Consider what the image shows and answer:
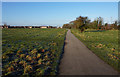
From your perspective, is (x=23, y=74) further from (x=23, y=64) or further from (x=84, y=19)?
(x=84, y=19)

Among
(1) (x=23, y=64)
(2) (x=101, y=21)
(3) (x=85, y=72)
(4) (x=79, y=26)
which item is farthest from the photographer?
(2) (x=101, y=21)

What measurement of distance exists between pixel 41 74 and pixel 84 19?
37.1 metres

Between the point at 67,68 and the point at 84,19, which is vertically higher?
the point at 84,19

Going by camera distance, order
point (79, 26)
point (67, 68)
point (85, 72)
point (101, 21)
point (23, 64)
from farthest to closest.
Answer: point (101, 21), point (79, 26), point (23, 64), point (67, 68), point (85, 72)

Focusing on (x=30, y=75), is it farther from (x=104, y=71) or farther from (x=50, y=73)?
(x=104, y=71)

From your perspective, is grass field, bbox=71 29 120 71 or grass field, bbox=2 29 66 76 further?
grass field, bbox=71 29 120 71

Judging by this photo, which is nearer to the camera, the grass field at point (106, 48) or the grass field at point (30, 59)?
the grass field at point (30, 59)

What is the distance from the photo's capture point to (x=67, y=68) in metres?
6.15

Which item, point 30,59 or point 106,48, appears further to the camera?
point 106,48

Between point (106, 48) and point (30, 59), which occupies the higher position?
point (30, 59)

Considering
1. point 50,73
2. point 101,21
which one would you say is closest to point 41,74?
point 50,73

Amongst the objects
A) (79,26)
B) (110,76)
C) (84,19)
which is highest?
(84,19)

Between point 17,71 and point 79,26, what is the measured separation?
114ft

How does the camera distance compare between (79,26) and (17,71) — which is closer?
(17,71)
